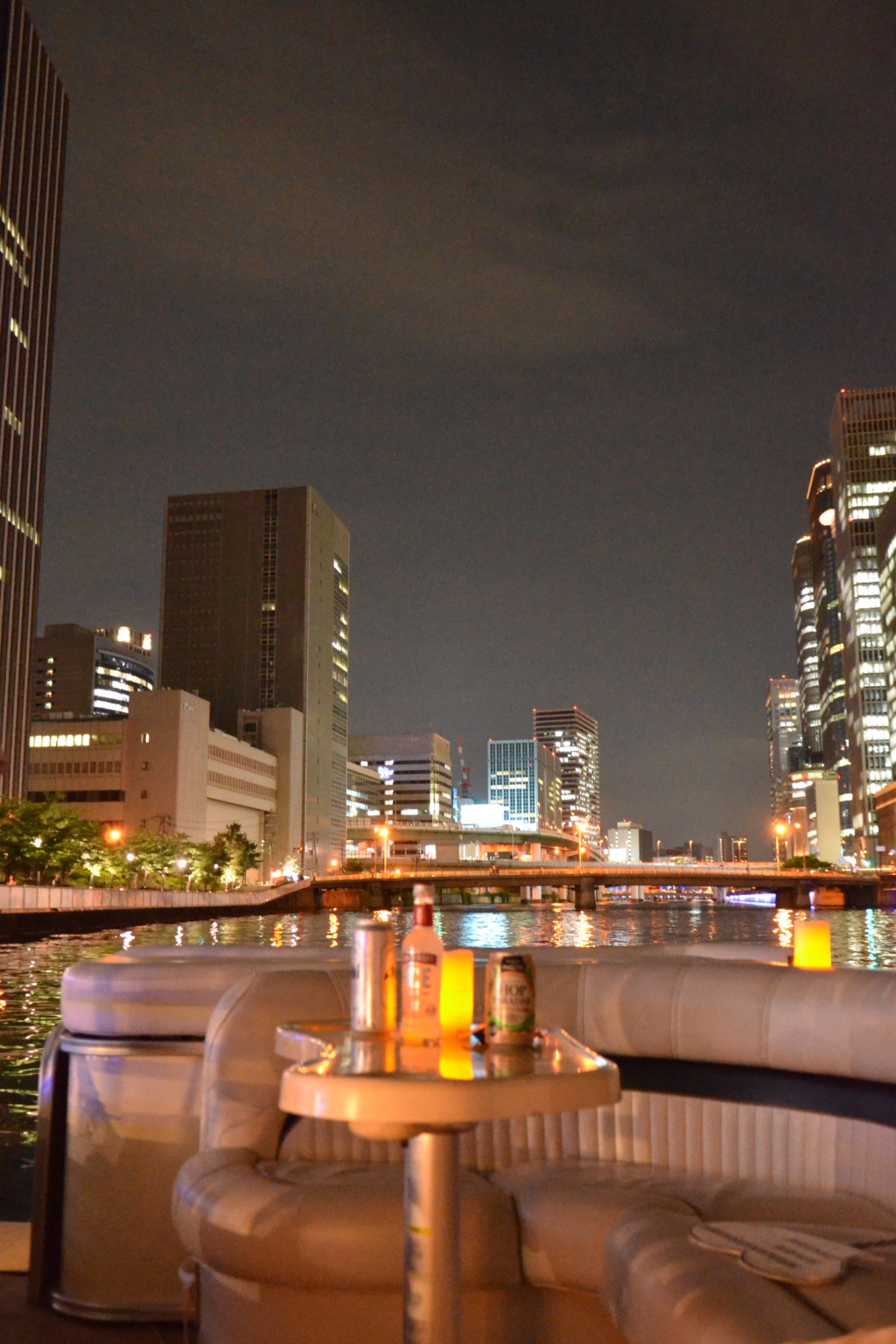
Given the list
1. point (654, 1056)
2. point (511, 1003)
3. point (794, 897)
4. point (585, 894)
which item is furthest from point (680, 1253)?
point (794, 897)

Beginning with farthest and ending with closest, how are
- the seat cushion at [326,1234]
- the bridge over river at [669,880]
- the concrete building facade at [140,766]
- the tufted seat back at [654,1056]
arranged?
the concrete building facade at [140,766]
the bridge over river at [669,880]
the tufted seat back at [654,1056]
the seat cushion at [326,1234]

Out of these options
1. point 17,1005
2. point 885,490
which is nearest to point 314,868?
point 885,490

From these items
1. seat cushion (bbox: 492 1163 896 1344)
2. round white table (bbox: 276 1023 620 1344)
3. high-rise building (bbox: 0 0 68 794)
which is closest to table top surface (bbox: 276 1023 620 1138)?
round white table (bbox: 276 1023 620 1344)

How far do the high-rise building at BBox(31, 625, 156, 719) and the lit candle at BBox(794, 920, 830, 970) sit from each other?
189m

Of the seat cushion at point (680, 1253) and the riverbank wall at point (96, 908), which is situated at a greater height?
the seat cushion at point (680, 1253)

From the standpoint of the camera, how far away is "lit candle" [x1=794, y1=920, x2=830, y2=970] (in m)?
4.36

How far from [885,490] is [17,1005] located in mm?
160888

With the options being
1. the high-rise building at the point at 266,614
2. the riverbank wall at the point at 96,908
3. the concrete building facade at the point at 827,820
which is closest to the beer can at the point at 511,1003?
the riverbank wall at the point at 96,908

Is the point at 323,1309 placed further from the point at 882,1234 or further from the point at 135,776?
the point at 135,776

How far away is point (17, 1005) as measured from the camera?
19234 mm

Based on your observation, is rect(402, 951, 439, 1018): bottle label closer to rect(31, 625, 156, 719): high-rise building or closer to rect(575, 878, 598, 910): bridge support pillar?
rect(575, 878, 598, 910): bridge support pillar

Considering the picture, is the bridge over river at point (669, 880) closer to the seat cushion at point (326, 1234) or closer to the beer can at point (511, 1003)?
the seat cushion at point (326, 1234)

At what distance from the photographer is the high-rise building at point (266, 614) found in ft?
504

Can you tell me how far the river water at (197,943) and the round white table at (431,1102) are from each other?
39.9 inches
